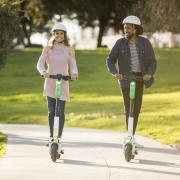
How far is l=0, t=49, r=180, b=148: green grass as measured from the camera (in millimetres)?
21953

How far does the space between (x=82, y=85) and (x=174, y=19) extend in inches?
275

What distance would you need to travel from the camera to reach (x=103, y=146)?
15.0 m

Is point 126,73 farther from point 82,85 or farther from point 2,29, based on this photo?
point 82,85

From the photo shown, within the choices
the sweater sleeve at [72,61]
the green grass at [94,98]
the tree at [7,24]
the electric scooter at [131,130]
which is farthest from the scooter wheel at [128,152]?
the tree at [7,24]

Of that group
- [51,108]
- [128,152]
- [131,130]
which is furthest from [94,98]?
[128,152]

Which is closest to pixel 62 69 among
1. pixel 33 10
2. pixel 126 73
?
pixel 126 73

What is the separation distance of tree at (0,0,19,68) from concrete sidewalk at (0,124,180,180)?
5.88 ft

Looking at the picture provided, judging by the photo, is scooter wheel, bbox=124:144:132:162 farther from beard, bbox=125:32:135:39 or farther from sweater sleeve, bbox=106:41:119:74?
beard, bbox=125:32:135:39

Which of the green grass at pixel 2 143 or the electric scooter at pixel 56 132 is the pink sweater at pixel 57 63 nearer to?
the electric scooter at pixel 56 132

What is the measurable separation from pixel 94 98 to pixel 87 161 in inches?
878

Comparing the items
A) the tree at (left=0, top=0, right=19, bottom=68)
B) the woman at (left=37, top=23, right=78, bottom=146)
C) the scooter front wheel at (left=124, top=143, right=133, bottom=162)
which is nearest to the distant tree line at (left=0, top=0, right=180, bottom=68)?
the tree at (left=0, top=0, right=19, bottom=68)

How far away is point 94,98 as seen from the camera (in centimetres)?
3484

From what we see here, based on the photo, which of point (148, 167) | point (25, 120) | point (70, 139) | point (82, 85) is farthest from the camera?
point (82, 85)

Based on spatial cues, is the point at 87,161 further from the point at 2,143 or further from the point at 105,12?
the point at 105,12
